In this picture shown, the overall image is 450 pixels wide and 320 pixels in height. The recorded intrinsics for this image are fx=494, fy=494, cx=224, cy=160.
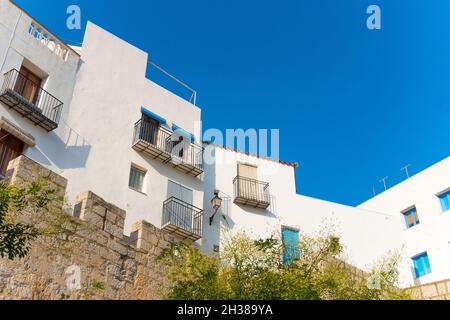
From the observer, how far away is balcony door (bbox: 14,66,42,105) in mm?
15812

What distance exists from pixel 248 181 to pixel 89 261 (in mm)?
12617

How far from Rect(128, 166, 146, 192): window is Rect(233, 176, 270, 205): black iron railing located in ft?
14.8

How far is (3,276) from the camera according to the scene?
28.1 ft

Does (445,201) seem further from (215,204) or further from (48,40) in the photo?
(48,40)

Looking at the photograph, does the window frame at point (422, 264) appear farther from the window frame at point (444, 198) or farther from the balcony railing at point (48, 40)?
the balcony railing at point (48, 40)

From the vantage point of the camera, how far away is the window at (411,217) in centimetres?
2484

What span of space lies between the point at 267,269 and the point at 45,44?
1150cm

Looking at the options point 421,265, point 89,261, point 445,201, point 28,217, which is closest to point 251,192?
point 421,265

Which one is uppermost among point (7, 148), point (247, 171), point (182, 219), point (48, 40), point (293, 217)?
point (48, 40)

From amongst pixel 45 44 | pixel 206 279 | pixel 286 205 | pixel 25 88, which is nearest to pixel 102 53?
pixel 45 44

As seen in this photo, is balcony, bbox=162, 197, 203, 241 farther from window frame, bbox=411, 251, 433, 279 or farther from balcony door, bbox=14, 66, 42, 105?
window frame, bbox=411, 251, 433, 279

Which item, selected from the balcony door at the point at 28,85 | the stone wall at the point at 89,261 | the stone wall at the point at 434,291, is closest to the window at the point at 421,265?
the stone wall at the point at 434,291

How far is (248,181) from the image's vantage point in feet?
72.9
